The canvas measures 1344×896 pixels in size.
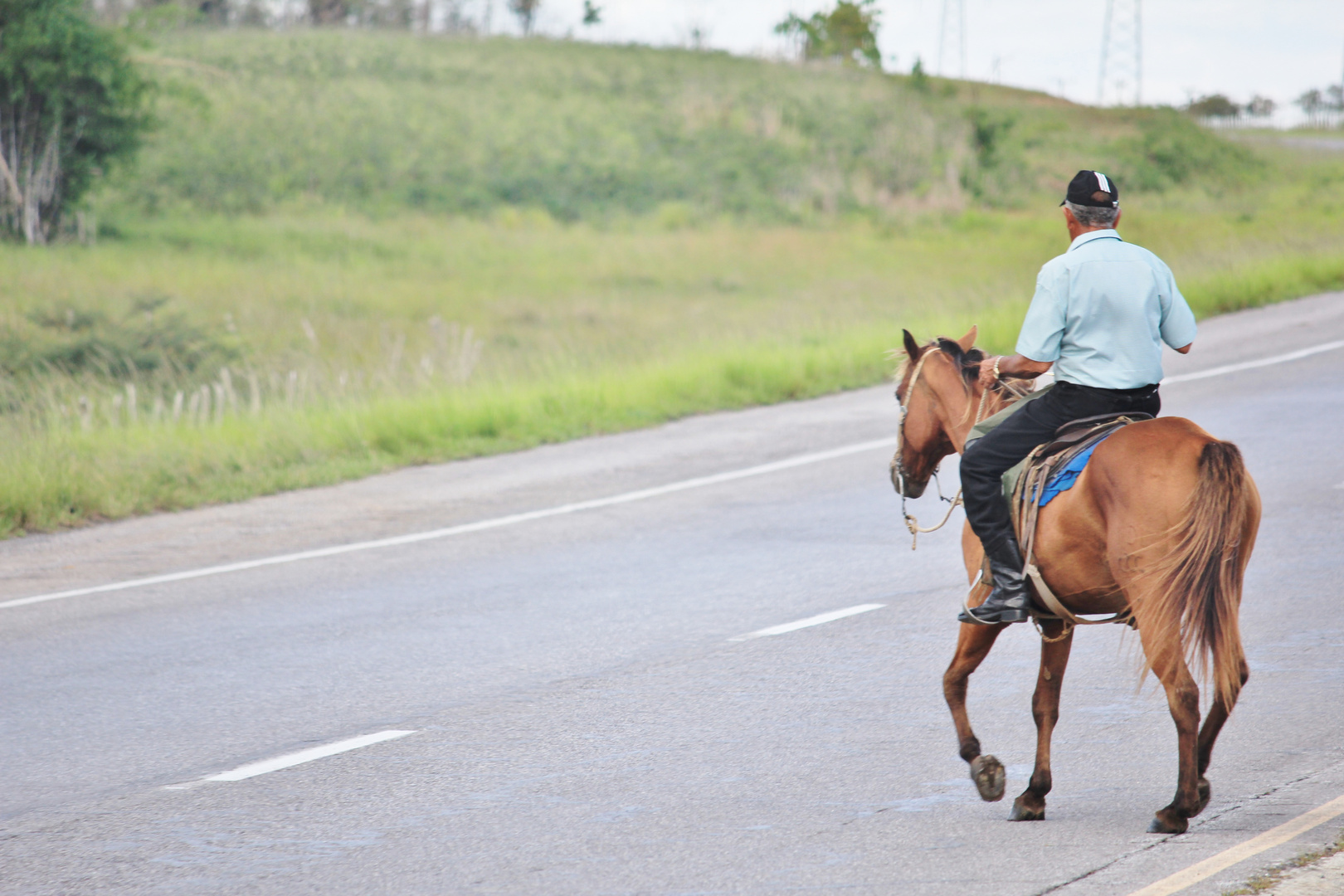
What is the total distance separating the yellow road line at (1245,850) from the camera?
412 centimetres

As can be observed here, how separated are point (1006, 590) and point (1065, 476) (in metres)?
0.47

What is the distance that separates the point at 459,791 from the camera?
538 cm

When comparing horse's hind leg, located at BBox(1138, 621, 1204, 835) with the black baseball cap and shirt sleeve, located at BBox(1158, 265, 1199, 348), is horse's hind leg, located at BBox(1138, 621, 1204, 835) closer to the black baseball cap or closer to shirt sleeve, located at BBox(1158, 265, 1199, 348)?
shirt sleeve, located at BBox(1158, 265, 1199, 348)

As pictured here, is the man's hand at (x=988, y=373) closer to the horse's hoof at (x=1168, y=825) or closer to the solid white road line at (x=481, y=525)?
the horse's hoof at (x=1168, y=825)

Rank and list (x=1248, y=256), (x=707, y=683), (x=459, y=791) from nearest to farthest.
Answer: (x=459, y=791)
(x=707, y=683)
(x=1248, y=256)

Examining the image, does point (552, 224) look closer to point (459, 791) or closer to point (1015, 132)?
point (1015, 132)

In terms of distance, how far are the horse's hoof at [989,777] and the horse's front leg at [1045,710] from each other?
0.26 feet

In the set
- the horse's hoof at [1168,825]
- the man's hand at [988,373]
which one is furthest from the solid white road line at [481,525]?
the horse's hoof at [1168,825]

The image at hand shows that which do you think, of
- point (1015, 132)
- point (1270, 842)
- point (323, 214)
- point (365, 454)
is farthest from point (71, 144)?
point (1015, 132)

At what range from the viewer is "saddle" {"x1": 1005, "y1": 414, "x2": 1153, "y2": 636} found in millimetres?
4867

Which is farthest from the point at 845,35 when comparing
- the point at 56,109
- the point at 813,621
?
the point at 813,621

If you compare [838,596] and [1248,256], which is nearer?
[838,596]

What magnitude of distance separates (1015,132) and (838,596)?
A: 164ft

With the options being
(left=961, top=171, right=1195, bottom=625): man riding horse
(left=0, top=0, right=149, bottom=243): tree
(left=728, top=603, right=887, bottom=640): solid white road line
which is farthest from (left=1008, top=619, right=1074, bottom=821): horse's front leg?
(left=0, top=0, right=149, bottom=243): tree
